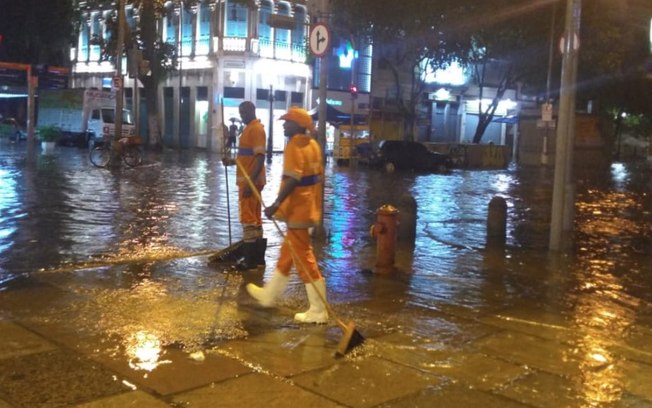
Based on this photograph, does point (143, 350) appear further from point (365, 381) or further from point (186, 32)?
point (186, 32)

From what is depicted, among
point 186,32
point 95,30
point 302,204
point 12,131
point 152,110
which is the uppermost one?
point 95,30

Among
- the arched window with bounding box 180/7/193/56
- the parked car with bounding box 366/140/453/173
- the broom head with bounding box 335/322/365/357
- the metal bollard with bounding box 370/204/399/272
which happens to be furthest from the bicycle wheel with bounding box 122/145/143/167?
the arched window with bounding box 180/7/193/56

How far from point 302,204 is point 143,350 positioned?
182cm

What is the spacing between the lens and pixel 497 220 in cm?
1237

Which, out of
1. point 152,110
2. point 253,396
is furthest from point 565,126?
point 152,110

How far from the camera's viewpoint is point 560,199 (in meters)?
10.8

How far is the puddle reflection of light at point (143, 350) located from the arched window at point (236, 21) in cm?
4088

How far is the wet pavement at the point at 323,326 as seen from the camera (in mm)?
4895

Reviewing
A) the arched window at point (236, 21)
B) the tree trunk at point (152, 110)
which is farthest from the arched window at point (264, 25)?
the tree trunk at point (152, 110)

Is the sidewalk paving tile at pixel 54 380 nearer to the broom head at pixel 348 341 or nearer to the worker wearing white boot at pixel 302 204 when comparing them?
the broom head at pixel 348 341

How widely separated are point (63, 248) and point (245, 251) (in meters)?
2.90

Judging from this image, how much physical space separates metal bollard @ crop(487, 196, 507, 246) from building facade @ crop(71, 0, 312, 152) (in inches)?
1241

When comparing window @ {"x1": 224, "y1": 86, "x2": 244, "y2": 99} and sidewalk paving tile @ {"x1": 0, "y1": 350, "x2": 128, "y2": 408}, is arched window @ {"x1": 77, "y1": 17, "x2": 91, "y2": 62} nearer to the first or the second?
window @ {"x1": 224, "y1": 86, "x2": 244, "y2": 99}

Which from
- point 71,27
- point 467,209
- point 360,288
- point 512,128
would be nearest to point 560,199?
point 360,288
